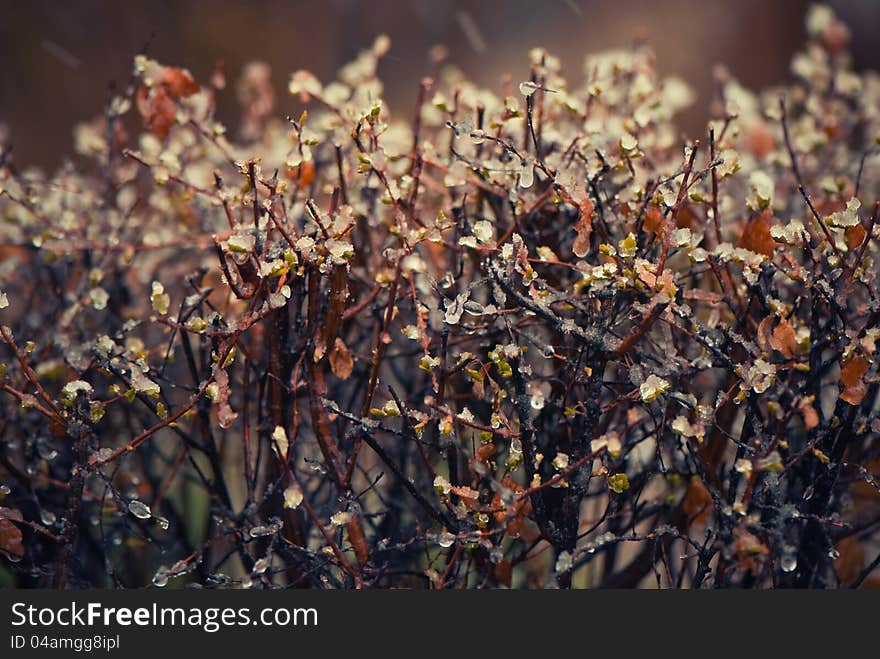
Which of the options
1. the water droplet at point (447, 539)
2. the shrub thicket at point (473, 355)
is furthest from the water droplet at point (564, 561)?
the water droplet at point (447, 539)

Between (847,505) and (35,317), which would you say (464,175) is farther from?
(35,317)

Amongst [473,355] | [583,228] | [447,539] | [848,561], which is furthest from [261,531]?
[848,561]

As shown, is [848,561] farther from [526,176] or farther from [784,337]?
[526,176]

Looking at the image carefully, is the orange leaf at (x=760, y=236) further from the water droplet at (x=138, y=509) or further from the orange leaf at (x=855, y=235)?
the water droplet at (x=138, y=509)

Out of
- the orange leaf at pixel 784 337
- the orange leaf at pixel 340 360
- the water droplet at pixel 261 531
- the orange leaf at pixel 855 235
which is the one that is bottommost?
the water droplet at pixel 261 531

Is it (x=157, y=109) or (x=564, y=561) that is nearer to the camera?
(x=564, y=561)

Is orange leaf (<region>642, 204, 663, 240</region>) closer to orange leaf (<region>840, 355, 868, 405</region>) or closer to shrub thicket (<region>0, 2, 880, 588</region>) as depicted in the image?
shrub thicket (<region>0, 2, 880, 588</region>)
